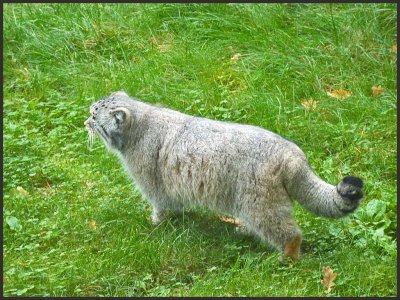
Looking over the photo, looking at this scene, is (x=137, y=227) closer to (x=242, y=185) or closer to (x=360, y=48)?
(x=242, y=185)

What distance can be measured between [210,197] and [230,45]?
3.07 metres

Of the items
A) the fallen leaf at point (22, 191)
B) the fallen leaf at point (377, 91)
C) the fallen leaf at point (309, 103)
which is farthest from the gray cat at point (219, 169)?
the fallen leaf at point (377, 91)

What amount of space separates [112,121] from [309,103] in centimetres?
224

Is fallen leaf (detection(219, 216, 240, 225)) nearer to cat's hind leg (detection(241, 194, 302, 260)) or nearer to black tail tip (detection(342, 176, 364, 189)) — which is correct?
cat's hind leg (detection(241, 194, 302, 260))

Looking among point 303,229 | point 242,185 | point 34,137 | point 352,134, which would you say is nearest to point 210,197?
point 242,185

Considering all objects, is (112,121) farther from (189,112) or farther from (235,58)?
(235,58)

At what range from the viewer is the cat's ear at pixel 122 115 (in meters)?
7.27

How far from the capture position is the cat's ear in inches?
286

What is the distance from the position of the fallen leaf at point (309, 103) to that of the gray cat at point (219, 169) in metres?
1.74

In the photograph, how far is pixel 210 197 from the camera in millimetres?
6824

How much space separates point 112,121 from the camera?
732cm

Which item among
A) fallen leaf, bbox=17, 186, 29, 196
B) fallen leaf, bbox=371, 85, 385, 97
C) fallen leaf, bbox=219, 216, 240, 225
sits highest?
fallen leaf, bbox=371, 85, 385, 97

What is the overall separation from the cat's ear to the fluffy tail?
1.50 meters

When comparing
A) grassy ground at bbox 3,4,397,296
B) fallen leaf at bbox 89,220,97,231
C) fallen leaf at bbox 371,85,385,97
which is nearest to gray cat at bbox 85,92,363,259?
A: grassy ground at bbox 3,4,397,296
